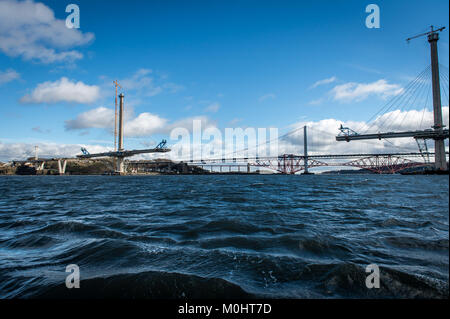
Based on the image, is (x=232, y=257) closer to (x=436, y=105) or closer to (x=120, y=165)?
(x=436, y=105)

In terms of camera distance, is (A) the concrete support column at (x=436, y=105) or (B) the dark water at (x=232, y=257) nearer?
(B) the dark water at (x=232, y=257)

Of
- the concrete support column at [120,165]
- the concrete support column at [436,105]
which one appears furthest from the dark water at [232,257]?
the concrete support column at [120,165]

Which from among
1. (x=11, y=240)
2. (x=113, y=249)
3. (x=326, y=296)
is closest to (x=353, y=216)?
(x=326, y=296)

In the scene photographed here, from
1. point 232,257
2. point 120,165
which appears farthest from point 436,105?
point 120,165

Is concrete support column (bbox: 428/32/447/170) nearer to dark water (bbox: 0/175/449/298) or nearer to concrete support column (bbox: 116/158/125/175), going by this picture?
dark water (bbox: 0/175/449/298)

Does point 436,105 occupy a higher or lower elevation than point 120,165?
higher

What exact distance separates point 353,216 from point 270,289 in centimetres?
553

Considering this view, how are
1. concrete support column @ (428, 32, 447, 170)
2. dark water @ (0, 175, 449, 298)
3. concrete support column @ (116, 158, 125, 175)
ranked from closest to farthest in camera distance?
dark water @ (0, 175, 449, 298) → concrete support column @ (428, 32, 447, 170) → concrete support column @ (116, 158, 125, 175)

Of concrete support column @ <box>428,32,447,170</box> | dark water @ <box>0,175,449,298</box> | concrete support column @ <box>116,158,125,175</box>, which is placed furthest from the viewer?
concrete support column @ <box>116,158,125,175</box>

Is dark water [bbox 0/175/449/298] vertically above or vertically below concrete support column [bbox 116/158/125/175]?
below

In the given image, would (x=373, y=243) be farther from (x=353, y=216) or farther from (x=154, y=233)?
(x=154, y=233)

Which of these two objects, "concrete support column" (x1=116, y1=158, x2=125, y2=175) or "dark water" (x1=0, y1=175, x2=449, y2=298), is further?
"concrete support column" (x1=116, y1=158, x2=125, y2=175)

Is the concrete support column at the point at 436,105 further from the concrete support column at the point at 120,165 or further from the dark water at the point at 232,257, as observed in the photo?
the concrete support column at the point at 120,165

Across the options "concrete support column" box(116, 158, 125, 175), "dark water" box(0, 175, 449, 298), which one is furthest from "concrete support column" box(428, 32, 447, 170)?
"concrete support column" box(116, 158, 125, 175)
